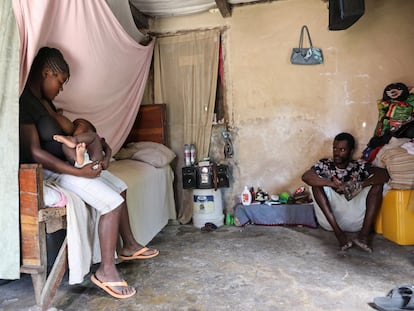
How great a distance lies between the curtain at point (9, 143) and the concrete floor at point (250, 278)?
0.34 meters

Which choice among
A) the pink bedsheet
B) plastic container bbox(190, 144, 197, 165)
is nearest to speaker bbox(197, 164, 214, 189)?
plastic container bbox(190, 144, 197, 165)

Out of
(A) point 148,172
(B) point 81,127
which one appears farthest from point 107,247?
(A) point 148,172

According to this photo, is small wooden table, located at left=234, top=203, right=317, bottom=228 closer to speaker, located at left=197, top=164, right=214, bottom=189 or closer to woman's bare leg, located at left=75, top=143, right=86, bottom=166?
speaker, located at left=197, top=164, right=214, bottom=189

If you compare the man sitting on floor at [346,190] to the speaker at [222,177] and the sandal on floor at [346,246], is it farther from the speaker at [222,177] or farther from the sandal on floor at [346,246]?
the speaker at [222,177]

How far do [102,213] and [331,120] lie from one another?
265 centimetres

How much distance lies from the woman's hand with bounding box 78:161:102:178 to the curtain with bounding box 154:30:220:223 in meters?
1.86

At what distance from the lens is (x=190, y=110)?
12.8 ft

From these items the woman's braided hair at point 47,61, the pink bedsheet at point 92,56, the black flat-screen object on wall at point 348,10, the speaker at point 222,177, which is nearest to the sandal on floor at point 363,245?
the speaker at point 222,177

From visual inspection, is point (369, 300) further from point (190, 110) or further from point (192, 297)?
point (190, 110)

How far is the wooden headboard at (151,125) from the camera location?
3.90 m

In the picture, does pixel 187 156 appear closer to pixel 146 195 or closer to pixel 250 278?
pixel 146 195

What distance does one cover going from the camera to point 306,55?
11.9ft

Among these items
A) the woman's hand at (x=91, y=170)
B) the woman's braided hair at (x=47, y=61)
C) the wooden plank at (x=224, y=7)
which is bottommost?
the woman's hand at (x=91, y=170)

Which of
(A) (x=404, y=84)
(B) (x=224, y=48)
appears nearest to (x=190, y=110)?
(B) (x=224, y=48)
